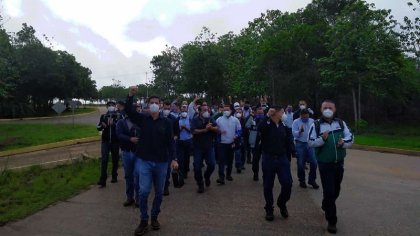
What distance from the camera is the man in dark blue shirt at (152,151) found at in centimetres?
632

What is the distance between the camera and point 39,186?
9.85 m

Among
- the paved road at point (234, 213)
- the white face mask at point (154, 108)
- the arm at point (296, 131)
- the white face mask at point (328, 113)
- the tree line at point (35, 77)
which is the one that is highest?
the tree line at point (35, 77)

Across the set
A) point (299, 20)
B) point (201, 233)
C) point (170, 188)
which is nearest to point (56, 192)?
point (170, 188)

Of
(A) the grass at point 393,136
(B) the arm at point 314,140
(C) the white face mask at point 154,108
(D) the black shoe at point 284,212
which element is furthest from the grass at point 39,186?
(A) the grass at point 393,136

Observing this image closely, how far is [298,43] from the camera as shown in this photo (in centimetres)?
3309

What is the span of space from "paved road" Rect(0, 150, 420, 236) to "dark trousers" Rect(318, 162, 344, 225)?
10.6 inches

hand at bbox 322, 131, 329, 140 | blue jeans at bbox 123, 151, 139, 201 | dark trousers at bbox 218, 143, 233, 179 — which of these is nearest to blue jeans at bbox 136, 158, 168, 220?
blue jeans at bbox 123, 151, 139, 201

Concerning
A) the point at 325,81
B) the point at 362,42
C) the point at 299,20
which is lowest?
the point at 325,81

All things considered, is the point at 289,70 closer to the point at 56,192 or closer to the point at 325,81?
the point at 325,81

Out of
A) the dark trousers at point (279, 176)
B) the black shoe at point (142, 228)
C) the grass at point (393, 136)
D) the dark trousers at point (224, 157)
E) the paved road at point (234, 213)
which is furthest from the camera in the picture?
the grass at point (393, 136)

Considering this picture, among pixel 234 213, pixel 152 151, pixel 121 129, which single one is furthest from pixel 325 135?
pixel 121 129

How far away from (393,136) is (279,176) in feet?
62.6

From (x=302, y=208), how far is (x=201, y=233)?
7.24 feet

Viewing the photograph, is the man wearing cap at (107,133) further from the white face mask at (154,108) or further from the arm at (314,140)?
the arm at (314,140)
